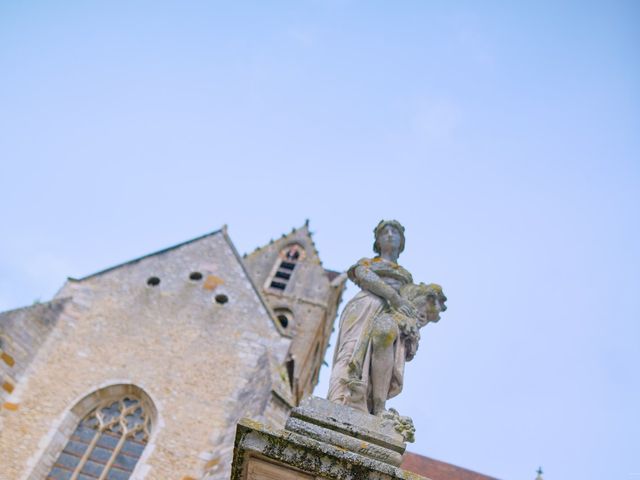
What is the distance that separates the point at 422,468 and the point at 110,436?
1156 cm

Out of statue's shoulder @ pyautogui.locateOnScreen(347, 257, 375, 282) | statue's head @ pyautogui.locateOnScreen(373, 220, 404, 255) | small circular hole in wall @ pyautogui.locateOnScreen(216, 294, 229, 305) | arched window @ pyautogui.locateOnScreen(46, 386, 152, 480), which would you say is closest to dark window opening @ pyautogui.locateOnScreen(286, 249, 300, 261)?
small circular hole in wall @ pyautogui.locateOnScreen(216, 294, 229, 305)

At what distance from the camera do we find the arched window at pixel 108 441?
10.3m

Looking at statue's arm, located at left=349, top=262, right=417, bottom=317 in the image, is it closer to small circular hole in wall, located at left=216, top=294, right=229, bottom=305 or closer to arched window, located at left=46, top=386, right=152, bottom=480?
arched window, located at left=46, top=386, right=152, bottom=480

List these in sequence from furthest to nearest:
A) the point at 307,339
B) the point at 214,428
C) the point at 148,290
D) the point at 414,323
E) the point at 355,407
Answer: the point at 307,339
the point at 148,290
the point at 214,428
the point at 414,323
the point at 355,407

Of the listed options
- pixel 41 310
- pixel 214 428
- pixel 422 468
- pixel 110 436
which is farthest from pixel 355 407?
pixel 422 468

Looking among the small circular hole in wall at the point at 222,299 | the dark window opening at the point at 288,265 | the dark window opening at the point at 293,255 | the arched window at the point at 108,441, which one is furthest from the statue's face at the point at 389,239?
the dark window opening at the point at 293,255

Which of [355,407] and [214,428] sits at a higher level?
[214,428]

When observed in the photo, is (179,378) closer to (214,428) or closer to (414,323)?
(214,428)

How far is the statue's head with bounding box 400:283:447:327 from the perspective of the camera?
4.03 m

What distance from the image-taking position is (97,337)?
11492mm

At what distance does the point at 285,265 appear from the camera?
25.8 m

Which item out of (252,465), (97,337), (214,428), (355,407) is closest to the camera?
(252,465)

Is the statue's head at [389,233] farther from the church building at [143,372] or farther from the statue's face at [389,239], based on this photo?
the church building at [143,372]

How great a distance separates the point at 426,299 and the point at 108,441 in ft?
27.4
